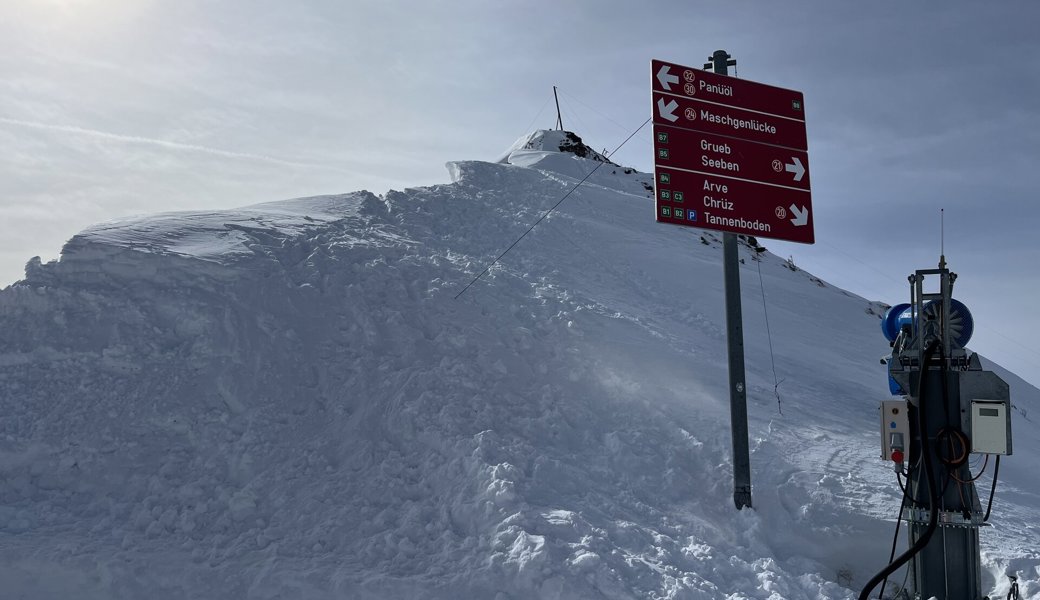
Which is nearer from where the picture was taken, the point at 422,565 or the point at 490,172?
the point at 422,565

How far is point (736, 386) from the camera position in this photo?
32.6ft

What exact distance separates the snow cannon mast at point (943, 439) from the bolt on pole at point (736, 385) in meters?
2.18

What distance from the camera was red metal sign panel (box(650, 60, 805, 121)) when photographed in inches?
420

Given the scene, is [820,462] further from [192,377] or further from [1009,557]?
[192,377]

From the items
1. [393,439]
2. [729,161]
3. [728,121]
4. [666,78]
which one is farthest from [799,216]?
[393,439]

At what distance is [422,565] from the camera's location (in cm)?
813

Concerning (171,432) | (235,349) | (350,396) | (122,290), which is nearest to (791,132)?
(350,396)

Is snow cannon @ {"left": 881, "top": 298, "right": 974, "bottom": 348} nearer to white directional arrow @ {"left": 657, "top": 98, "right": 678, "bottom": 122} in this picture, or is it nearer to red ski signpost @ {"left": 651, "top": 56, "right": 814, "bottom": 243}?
red ski signpost @ {"left": 651, "top": 56, "right": 814, "bottom": 243}

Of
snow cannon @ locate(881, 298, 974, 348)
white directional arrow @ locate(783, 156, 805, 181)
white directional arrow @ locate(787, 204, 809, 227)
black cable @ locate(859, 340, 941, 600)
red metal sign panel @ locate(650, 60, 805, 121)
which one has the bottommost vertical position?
black cable @ locate(859, 340, 941, 600)

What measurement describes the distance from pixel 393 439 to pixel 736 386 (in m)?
4.46

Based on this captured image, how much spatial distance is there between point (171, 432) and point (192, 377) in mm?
1017

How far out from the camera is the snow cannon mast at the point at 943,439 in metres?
7.25

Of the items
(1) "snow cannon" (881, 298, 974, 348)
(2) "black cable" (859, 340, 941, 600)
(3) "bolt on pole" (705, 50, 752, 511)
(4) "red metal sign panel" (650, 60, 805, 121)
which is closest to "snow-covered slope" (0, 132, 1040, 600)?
(3) "bolt on pole" (705, 50, 752, 511)

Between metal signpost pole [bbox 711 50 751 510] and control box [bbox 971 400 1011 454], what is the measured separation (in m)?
2.82
